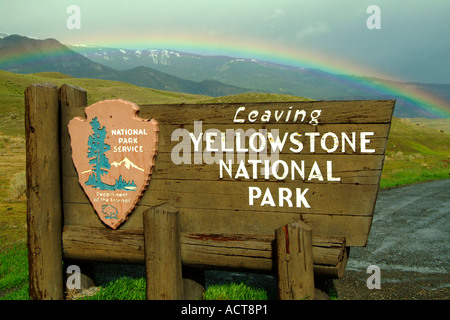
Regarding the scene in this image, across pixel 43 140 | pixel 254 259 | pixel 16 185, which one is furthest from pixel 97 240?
pixel 16 185

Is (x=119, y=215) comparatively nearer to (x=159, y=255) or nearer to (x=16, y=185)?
(x=159, y=255)

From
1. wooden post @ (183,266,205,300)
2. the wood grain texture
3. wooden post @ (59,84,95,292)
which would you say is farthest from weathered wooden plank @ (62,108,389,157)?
wooden post @ (183,266,205,300)

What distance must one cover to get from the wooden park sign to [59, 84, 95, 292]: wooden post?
1 centimetres

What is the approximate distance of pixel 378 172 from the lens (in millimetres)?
2844

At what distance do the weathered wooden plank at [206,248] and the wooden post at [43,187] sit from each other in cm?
17

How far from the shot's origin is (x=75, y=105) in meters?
3.73

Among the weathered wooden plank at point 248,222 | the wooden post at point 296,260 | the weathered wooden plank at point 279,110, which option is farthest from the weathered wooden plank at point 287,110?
the wooden post at point 296,260

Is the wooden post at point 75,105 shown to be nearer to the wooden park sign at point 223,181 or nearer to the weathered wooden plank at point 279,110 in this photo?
the wooden park sign at point 223,181

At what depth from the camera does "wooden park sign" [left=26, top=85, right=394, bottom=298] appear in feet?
9.50

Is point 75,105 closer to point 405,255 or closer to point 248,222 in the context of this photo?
point 248,222

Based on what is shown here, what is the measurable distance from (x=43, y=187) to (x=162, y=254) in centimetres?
136

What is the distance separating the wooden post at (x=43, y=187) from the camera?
3.54 metres

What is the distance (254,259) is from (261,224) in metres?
0.29
